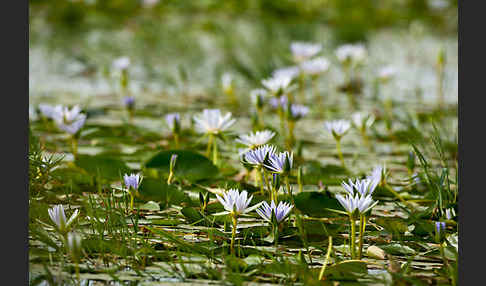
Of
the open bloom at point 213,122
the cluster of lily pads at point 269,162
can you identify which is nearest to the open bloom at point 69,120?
the cluster of lily pads at point 269,162

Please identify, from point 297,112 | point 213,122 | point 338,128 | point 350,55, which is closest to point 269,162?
point 213,122

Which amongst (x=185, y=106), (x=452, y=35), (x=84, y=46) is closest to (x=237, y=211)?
(x=185, y=106)

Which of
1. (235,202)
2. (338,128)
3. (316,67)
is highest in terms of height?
(316,67)

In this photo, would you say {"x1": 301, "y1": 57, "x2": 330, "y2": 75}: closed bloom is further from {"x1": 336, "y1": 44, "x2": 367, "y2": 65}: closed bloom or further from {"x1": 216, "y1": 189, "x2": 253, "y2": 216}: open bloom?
{"x1": 216, "y1": 189, "x2": 253, "y2": 216}: open bloom

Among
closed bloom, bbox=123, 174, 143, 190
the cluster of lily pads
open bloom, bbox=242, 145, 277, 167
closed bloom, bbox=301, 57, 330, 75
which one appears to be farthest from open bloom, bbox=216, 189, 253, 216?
closed bloom, bbox=301, 57, 330, 75

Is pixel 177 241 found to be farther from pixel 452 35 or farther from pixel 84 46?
pixel 452 35

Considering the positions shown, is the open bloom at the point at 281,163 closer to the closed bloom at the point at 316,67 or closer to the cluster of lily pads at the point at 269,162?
the cluster of lily pads at the point at 269,162

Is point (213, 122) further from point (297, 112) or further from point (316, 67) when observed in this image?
point (316, 67)

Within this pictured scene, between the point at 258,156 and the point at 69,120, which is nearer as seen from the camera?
the point at 258,156
